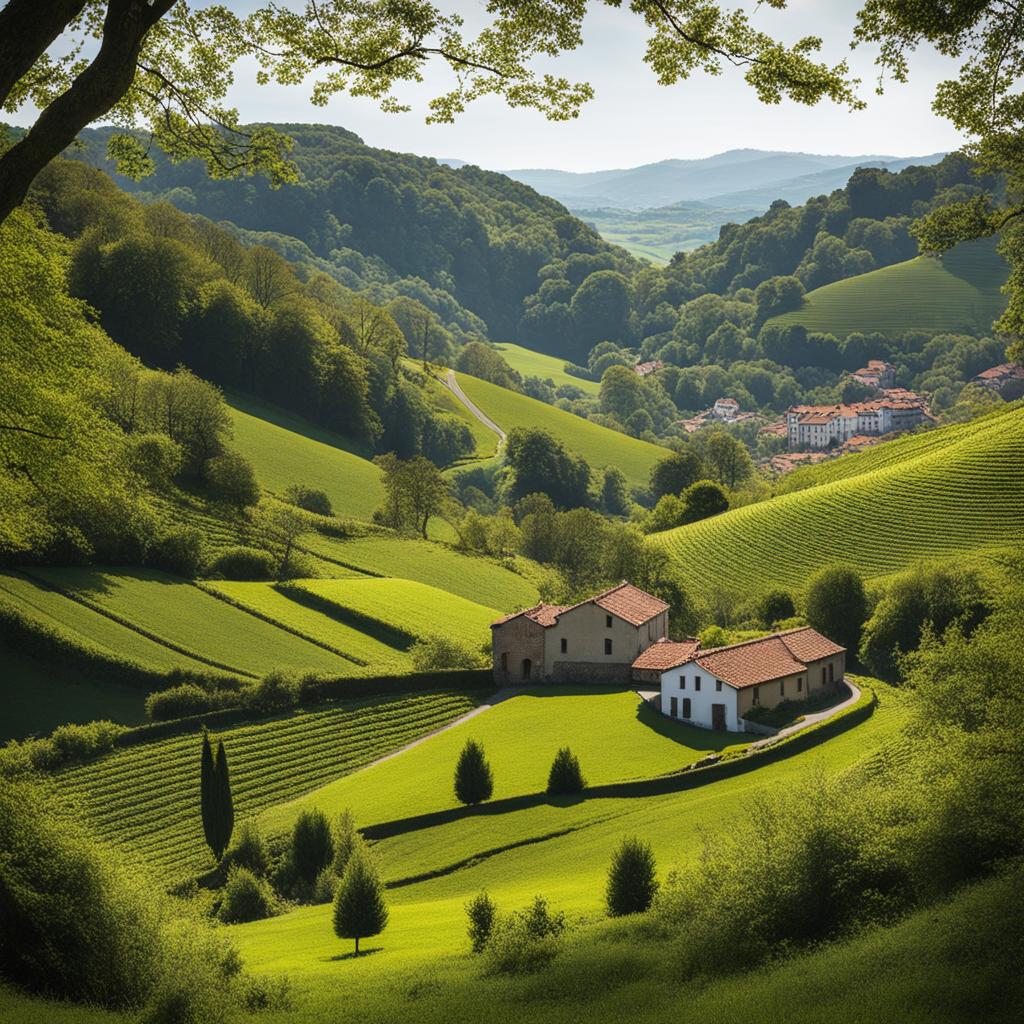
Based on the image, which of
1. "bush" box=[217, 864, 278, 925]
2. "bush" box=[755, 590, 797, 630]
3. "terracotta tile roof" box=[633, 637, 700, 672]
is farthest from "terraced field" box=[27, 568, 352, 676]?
"bush" box=[755, 590, 797, 630]

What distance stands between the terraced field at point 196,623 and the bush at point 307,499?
84.1 ft

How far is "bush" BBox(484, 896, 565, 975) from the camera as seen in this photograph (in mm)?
21250

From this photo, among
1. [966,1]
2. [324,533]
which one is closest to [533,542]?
[324,533]

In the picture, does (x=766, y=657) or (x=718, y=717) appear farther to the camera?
(x=766, y=657)

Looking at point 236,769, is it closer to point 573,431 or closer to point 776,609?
point 776,609

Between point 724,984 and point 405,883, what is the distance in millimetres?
20690

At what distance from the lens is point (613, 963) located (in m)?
19.8

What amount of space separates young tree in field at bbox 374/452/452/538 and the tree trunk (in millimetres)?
83089

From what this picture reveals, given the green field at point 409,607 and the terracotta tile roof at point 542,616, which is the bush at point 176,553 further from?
the terracotta tile roof at point 542,616

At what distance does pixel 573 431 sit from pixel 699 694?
102163 millimetres

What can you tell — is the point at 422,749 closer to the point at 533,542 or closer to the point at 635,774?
the point at 635,774

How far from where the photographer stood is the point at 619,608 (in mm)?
63125

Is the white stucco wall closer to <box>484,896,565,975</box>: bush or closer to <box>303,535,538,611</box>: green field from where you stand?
<box>303,535,538,611</box>: green field

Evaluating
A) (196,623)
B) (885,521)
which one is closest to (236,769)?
(196,623)
